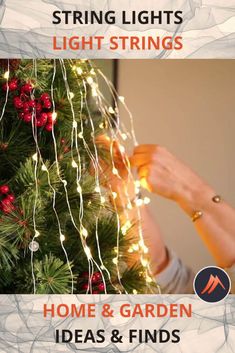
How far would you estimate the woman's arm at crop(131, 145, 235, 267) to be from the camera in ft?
2.98

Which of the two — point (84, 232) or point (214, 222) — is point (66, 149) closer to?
point (84, 232)

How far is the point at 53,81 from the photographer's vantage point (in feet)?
2.78

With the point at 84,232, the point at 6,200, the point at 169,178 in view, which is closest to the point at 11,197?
the point at 6,200

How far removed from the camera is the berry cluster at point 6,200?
2.57ft

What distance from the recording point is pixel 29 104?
814mm

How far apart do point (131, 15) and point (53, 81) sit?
0.14 metres

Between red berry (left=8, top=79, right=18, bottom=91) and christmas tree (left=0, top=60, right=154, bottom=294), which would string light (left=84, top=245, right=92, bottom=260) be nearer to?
christmas tree (left=0, top=60, right=154, bottom=294)

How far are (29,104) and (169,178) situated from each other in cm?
24

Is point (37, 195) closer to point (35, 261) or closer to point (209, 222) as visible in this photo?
point (35, 261)

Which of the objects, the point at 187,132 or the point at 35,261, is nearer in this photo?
the point at 35,261

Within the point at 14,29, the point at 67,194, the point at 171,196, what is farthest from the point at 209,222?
the point at 14,29

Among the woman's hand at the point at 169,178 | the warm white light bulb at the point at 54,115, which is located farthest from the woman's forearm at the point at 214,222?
the warm white light bulb at the point at 54,115

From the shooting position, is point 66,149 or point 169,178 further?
point 169,178

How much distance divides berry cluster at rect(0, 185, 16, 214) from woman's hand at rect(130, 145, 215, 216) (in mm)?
209
